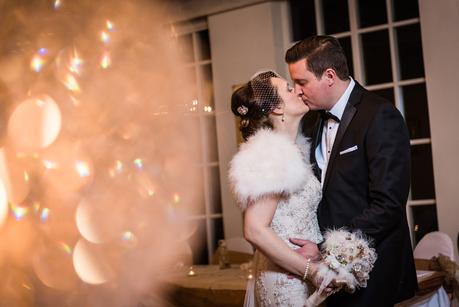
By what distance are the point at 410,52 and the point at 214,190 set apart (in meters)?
2.15

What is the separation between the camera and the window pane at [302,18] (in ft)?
16.8

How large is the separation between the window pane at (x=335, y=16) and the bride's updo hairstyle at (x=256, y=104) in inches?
100.0

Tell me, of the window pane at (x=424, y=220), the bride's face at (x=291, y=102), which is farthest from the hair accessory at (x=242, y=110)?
the window pane at (x=424, y=220)

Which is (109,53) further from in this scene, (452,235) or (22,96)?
(452,235)

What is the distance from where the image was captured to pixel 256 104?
2592mm

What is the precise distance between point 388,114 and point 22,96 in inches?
155

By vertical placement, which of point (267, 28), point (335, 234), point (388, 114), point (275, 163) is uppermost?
point (267, 28)

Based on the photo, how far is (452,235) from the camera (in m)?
4.39

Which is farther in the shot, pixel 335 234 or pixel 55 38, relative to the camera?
pixel 55 38

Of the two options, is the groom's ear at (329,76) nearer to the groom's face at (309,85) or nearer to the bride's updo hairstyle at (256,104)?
the groom's face at (309,85)

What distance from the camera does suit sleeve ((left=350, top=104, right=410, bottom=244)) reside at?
223 centimetres

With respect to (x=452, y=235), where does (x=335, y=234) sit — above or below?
above

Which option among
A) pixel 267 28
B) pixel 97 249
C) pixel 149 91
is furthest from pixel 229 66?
pixel 97 249

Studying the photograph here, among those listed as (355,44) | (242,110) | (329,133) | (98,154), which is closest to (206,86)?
(98,154)
